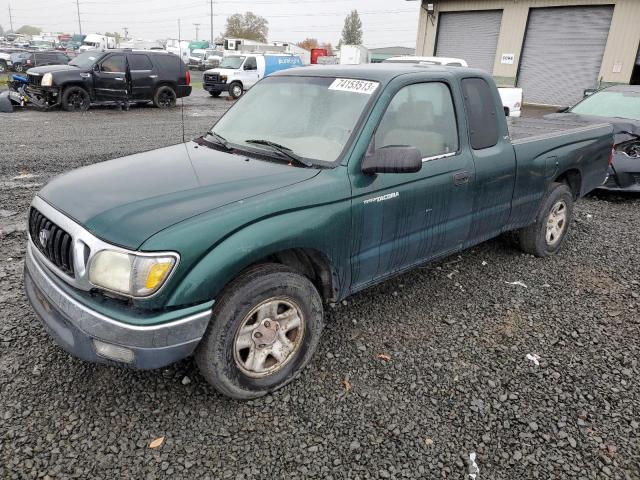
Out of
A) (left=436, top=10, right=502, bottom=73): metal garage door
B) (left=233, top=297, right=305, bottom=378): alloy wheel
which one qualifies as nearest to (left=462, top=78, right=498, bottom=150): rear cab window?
(left=233, top=297, right=305, bottom=378): alloy wheel

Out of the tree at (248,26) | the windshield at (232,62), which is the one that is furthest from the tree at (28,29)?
the windshield at (232,62)

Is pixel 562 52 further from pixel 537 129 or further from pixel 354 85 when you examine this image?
pixel 354 85

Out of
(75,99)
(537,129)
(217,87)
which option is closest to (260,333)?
(537,129)

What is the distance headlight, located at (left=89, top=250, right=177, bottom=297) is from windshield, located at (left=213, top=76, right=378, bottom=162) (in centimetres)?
119

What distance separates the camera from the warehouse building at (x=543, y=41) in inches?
719

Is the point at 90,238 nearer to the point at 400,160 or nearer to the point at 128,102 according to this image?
the point at 400,160

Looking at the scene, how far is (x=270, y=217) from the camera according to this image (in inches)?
103

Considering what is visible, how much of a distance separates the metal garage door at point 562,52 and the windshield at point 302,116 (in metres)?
19.6

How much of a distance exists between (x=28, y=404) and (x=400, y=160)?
8.13ft

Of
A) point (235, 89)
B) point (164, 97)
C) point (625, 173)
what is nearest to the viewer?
point (625, 173)

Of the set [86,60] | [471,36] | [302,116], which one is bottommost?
[86,60]

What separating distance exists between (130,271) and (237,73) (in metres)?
22.0

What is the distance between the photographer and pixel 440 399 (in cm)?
291

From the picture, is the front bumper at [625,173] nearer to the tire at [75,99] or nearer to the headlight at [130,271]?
the headlight at [130,271]
